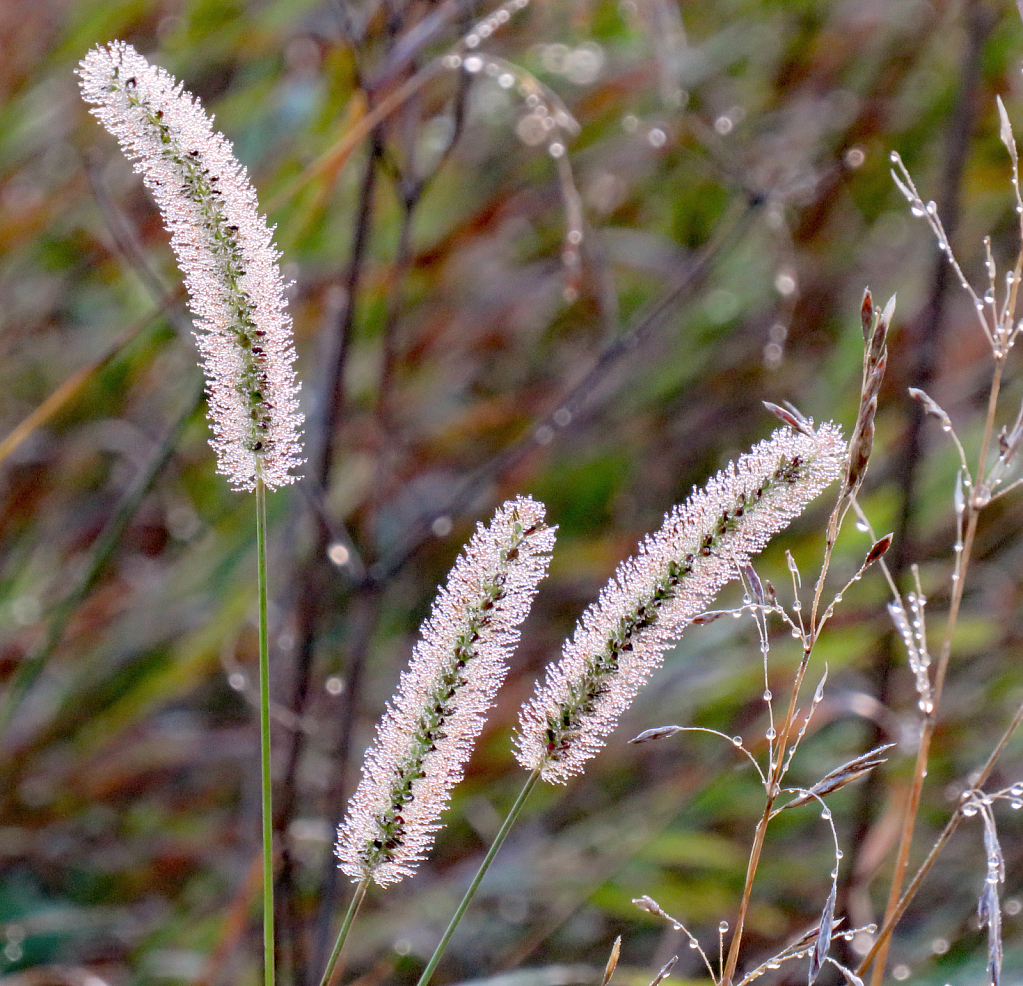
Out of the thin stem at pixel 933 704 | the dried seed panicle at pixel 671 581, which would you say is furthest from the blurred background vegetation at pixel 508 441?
the dried seed panicle at pixel 671 581

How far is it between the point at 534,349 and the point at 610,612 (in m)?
1.69

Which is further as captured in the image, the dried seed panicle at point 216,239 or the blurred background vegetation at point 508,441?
the blurred background vegetation at point 508,441

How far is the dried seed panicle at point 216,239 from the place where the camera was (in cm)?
55

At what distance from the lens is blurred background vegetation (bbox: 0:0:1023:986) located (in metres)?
1.58

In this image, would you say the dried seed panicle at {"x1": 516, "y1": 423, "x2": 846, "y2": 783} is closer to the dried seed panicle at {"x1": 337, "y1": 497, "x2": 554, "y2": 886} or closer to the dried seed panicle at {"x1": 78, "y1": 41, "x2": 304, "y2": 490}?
the dried seed panicle at {"x1": 337, "y1": 497, "x2": 554, "y2": 886}

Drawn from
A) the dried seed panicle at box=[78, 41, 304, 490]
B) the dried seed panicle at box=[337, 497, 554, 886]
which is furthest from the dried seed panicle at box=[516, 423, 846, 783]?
the dried seed panicle at box=[78, 41, 304, 490]

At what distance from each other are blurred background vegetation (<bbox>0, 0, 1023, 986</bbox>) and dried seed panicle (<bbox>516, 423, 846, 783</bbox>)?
78 cm

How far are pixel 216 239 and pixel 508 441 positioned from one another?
145 cm

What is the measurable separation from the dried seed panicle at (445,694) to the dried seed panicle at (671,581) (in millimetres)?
38

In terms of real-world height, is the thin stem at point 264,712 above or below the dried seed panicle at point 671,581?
below

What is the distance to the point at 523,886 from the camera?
168 cm

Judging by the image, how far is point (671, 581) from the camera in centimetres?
55

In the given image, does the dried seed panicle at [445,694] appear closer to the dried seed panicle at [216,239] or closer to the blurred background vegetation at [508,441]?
the dried seed panicle at [216,239]

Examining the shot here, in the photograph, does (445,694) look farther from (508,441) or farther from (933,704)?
(508,441)
